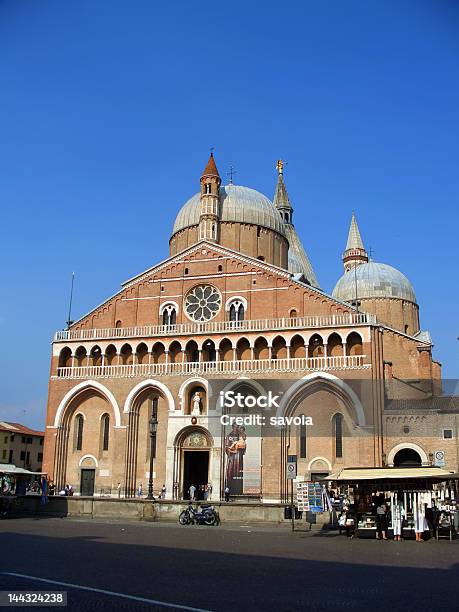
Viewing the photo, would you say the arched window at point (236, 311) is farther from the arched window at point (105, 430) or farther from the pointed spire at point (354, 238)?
the pointed spire at point (354, 238)

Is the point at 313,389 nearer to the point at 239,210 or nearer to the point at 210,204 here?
the point at 210,204

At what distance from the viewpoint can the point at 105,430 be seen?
42906mm

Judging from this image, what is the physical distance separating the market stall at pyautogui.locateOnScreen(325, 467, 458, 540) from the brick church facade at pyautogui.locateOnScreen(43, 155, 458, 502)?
41.1 ft

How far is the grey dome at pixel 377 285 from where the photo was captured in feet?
187

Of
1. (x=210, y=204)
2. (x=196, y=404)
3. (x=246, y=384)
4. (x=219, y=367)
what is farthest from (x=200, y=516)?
(x=210, y=204)

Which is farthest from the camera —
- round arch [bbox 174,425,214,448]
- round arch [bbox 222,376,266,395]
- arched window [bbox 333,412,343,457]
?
round arch [bbox 174,425,214,448]

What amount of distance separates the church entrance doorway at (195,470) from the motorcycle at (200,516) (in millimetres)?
Result: 13152

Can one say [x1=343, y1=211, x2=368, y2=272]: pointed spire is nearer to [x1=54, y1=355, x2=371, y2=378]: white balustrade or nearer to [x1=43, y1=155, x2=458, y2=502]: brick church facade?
[x1=43, y1=155, x2=458, y2=502]: brick church facade

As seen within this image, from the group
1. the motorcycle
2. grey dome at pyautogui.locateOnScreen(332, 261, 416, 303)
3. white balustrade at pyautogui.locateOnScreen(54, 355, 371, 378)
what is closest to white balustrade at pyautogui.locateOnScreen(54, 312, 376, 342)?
white balustrade at pyautogui.locateOnScreen(54, 355, 371, 378)

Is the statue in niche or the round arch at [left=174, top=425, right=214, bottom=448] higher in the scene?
the statue in niche

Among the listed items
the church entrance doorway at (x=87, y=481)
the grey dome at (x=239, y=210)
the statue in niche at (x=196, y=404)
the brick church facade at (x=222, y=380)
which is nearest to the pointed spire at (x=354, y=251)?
the grey dome at (x=239, y=210)

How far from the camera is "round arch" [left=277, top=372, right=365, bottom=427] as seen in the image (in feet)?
121

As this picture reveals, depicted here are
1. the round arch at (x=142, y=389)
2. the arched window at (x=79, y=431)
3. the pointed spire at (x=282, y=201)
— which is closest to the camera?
the round arch at (x=142, y=389)

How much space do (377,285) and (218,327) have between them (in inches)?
833
